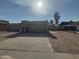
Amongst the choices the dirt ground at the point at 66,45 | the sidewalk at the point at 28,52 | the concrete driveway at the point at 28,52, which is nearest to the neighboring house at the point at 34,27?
the dirt ground at the point at 66,45

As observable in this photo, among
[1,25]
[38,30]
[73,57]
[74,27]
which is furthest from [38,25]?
[73,57]

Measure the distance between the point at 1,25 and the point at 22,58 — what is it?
32876mm

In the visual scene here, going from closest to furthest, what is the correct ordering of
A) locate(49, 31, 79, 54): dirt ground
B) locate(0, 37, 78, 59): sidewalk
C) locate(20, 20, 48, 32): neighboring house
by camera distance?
locate(0, 37, 78, 59): sidewalk, locate(49, 31, 79, 54): dirt ground, locate(20, 20, 48, 32): neighboring house

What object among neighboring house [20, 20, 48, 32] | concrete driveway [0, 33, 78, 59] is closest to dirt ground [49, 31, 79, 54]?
concrete driveway [0, 33, 78, 59]

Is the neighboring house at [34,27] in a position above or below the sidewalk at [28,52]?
above

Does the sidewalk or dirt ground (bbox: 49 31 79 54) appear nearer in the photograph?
the sidewalk

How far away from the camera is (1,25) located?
3778cm

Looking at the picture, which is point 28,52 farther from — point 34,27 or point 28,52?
point 34,27

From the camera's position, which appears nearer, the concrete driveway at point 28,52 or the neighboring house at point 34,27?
the concrete driveway at point 28,52

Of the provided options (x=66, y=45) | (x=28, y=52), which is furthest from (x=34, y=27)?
(x=28, y=52)

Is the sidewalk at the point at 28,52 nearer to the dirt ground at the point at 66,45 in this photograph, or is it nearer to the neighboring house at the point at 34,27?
the dirt ground at the point at 66,45

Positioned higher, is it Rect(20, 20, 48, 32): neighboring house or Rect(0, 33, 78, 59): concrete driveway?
Rect(20, 20, 48, 32): neighboring house

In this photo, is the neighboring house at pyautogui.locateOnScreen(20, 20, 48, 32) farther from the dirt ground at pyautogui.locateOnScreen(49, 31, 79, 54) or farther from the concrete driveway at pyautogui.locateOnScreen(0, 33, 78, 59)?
the concrete driveway at pyautogui.locateOnScreen(0, 33, 78, 59)

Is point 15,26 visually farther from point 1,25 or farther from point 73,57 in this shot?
point 73,57
